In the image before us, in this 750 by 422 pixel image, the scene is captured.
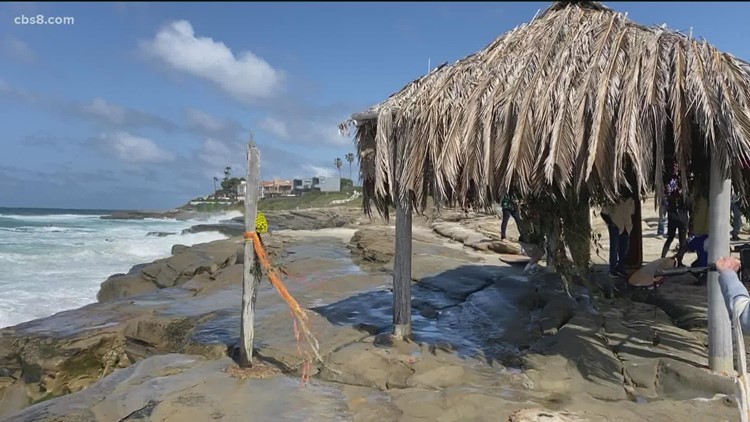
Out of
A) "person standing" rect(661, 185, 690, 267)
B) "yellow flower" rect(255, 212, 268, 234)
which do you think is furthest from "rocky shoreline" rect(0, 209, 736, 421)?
"yellow flower" rect(255, 212, 268, 234)

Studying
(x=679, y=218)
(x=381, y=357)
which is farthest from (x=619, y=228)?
(x=381, y=357)

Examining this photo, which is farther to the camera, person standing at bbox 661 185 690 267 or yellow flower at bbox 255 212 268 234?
person standing at bbox 661 185 690 267

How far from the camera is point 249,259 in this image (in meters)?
5.57

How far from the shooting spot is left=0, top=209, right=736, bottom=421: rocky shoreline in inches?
176

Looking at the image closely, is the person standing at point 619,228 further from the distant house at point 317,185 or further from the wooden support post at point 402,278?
the distant house at point 317,185

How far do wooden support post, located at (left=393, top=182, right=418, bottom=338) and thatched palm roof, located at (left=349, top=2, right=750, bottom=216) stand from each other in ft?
1.34

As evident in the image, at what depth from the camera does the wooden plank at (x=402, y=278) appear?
20.0 feet

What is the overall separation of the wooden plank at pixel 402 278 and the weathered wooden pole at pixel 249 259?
159 centimetres

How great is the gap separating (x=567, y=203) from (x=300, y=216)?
3182 centimetres

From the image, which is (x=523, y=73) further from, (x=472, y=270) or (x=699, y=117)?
(x=472, y=270)

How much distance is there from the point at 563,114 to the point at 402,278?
253 cm

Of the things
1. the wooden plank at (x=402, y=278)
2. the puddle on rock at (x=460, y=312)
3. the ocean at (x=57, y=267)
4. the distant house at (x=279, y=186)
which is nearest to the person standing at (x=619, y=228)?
the puddle on rock at (x=460, y=312)

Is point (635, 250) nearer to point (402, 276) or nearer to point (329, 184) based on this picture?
point (402, 276)

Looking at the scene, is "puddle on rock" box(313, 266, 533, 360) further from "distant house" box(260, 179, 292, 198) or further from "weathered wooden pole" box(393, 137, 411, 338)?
"distant house" box(260, 179, 292, 198)
